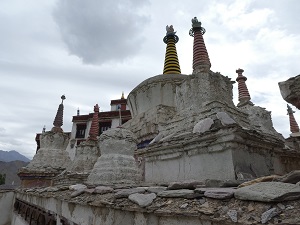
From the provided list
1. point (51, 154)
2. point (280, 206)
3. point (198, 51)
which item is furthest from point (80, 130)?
point (280, 206)

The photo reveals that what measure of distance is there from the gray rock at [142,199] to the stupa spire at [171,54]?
47.0ft

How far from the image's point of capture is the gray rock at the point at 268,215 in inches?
48.3

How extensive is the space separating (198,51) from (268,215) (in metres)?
9.06

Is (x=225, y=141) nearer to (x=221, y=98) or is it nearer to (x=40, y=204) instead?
(x=221, y=98)

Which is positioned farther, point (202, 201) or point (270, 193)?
point (202, 201)

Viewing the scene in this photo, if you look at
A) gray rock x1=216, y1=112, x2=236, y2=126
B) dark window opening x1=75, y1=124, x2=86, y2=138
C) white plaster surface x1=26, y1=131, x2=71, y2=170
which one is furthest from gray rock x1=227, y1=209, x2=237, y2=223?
dark window opening x1=75, y1=124, x2=86, y2=138


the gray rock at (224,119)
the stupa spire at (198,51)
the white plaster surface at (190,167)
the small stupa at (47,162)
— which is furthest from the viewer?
the small stupa at (47,162)

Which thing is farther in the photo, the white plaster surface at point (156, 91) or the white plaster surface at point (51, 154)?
the white plaster surface at point (51, 154)

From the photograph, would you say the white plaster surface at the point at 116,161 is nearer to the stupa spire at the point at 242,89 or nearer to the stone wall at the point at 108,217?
the stone wall at the point at 108,217

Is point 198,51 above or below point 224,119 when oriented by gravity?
above

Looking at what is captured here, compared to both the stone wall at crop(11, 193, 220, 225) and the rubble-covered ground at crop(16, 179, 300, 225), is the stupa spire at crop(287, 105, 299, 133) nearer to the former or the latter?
the stone wall at crop(11, 193, 220, 225)

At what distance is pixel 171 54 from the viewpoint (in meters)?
17.4

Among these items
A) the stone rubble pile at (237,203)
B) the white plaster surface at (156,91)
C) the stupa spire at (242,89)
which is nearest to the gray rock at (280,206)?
the stone rubble pile at (237,203)

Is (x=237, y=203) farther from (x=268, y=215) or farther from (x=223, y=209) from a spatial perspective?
(x=268, y=215)
